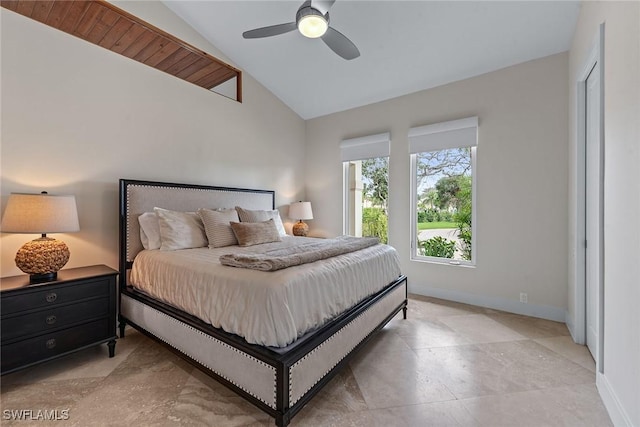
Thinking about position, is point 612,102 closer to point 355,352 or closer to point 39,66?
point 355,352

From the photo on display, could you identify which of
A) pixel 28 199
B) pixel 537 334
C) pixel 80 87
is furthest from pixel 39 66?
pixel 537 334

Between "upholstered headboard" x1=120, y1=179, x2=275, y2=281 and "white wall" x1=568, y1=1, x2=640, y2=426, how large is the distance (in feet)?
12.0

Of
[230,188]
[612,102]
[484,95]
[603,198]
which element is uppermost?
[484,95]

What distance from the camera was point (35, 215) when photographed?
2.08 metres

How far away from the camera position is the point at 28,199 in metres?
2.09

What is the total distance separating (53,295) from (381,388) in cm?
246

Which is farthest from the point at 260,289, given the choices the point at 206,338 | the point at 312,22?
the point at 312,22

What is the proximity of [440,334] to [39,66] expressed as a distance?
4.34 m

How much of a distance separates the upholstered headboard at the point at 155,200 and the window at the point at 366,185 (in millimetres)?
1672

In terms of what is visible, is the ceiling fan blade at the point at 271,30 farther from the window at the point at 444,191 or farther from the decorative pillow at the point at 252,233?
the window at the point at 444,191

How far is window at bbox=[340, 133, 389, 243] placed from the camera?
4316 mm

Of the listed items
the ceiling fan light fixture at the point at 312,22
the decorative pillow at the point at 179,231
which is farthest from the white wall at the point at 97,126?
the ceiling fan light fixture at the point at 312,22

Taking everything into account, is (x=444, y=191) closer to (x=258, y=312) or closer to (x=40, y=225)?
(x=258, y=312)

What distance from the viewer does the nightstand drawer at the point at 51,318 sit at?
6.23 feet
